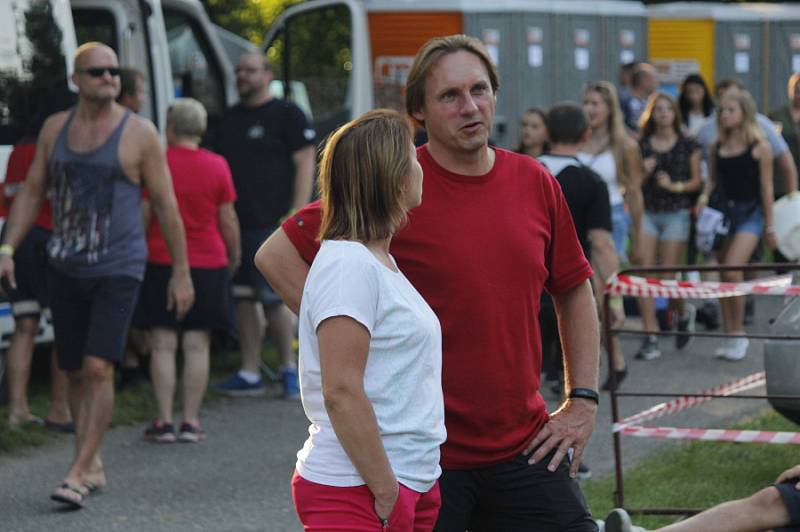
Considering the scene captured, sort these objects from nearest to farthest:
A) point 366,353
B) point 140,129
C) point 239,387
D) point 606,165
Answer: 1. point 366,353
2. point 140,129
3. point 239,387
4. point 606,165

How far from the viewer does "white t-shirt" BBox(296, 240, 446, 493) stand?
132 inches

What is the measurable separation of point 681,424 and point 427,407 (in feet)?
18.1

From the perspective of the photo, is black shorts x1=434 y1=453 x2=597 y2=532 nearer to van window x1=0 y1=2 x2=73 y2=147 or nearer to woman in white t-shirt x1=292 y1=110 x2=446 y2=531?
woman in white t-shirt x1=292 y1=110 x2=446 y2=531

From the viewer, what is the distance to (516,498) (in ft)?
12.8

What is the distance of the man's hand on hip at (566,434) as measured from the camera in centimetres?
393

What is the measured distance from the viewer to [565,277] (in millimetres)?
4094

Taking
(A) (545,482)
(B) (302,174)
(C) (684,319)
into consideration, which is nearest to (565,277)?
(A) (545,482)

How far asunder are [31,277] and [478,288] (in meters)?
5.55

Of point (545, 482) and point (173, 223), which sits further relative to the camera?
point (173, 223)

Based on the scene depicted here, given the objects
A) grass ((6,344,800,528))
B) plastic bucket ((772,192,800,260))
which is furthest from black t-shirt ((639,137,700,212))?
grass ((6,344,800,528))

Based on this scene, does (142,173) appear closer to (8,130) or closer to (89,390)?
(89,390)

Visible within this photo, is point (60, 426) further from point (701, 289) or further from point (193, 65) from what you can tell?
point (193, 65)

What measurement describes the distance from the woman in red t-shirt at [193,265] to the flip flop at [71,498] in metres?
1.64

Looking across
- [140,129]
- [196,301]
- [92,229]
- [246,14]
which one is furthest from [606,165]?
[246,14]
